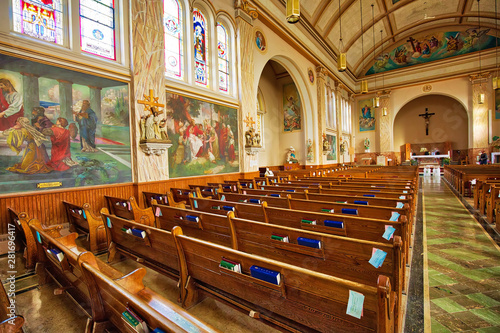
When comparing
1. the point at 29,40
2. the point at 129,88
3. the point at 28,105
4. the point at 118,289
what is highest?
the point at 29,40

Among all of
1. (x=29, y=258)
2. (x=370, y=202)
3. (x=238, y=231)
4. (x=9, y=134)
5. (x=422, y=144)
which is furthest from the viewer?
(x=422, y=144)

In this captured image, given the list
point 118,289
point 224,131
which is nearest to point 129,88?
point 224,131

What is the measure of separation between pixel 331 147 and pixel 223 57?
409 inches

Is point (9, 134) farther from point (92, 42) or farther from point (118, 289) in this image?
point (118, 289)

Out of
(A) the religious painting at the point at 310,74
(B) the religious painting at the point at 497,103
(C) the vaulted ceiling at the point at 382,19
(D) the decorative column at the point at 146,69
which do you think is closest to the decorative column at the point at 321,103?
(A) the religious painting at the point at 310,74

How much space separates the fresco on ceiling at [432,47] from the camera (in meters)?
15.6

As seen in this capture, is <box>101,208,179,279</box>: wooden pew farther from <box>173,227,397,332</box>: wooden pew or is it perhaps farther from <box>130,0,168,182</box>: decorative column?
<box>130,0,168,182</box>: decorative column

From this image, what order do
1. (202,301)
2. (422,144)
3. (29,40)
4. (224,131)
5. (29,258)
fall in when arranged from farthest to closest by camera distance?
(422,144)
(224,131)
(29,40)
(29,258)
(202,301)

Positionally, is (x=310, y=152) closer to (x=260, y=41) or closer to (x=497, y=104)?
(x=260, y=41)

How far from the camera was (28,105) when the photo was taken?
151 inches

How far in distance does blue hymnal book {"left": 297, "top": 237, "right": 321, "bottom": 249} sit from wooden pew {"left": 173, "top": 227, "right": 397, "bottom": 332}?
1.75ft

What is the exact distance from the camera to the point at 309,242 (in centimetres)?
182

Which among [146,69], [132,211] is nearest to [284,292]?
[132,211]

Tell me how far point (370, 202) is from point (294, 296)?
243 cm
